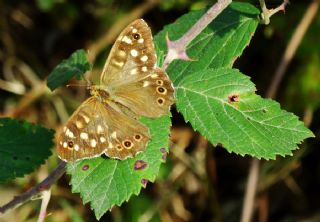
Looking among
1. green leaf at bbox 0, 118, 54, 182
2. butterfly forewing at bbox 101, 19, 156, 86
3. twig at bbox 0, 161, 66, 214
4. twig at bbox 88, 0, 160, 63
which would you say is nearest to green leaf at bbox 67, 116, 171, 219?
twig at bbox 0, 161, 66, 214

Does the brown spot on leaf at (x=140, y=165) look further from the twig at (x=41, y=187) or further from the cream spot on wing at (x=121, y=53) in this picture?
the cream spot on wing at (x=121, y=53)

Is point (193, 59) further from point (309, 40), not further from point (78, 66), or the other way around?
point (309, 40)

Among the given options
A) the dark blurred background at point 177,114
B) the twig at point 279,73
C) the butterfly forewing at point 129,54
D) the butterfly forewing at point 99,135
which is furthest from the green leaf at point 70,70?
the twig at point 279,73

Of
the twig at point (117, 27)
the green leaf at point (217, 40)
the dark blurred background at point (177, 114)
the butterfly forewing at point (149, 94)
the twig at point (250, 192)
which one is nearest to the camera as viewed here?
the butterfly forewing at point (149, 94)

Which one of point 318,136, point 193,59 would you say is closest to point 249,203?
point 318,136

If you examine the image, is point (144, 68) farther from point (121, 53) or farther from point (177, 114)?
point (177, 114)

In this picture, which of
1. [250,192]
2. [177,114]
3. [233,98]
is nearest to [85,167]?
[233,98]
